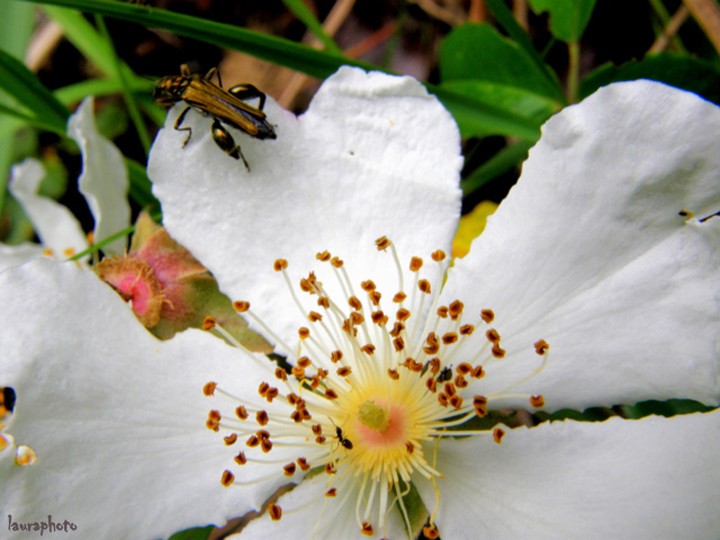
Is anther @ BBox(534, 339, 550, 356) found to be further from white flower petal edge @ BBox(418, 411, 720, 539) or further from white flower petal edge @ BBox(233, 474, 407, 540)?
white flower petal edge @ BBox(233, 474, 407, 540)

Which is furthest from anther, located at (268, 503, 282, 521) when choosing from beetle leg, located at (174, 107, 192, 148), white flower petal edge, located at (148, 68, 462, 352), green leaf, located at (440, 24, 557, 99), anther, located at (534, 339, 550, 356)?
green leaf, located at (440, 24, 557, 99)

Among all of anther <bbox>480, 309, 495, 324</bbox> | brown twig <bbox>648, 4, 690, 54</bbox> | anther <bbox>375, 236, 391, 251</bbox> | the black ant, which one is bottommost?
the black ant

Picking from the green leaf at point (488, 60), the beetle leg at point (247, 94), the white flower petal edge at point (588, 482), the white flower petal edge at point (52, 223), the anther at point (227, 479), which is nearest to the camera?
the white flower petal edge at point (588, 482)

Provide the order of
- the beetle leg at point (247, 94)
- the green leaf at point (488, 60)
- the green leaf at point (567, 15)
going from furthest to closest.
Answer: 1. the green leaf at point (488, 60)
2. the green leaf at point (567, 15)
3. the beetle leg at point (247, 94)

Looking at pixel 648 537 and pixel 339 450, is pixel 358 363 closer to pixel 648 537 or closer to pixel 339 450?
pixel 339 450

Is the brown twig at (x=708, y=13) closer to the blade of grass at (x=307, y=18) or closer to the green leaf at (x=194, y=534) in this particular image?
the blade of grass at (x=307, y=18)

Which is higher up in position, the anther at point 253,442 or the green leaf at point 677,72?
the green leaf at point 677,72

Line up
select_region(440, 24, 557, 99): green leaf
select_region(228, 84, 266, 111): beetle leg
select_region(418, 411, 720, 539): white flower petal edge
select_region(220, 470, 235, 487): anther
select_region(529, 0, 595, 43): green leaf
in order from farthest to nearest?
1. select_region(440, 24, 557, 99): green leaf
2. select_region(529, 0, 595, 43): green leaf
3. select_region(228, 84, 266, 111): beetle leg
4. select_region(220, 470, 235, 487): anther
5. select_region(418, 411, 720, 539): white flower petal edge

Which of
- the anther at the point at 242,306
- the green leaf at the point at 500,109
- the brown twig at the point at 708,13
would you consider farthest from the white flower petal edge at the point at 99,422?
the brown twig at the point at 708,13
